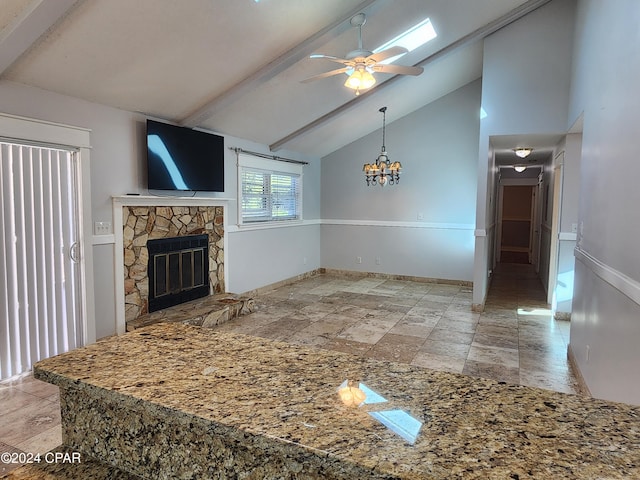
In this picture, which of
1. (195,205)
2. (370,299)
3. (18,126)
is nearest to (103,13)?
(18,126)

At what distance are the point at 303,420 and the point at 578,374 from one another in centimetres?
347

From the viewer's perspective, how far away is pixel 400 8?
13.5 feet

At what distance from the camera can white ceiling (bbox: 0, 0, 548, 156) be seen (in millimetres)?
2902

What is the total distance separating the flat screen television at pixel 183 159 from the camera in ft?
14.2

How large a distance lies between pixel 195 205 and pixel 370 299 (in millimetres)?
2943

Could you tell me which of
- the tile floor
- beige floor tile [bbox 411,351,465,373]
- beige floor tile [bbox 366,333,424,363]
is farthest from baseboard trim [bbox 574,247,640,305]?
beige floor tile [bbox 366,333,424,363]

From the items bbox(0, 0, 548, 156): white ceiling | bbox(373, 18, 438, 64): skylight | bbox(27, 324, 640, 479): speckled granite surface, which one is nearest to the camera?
bbox(27, 324, 640, 479): speckled granite surface

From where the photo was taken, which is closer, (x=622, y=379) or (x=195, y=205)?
(x=622, y=379)

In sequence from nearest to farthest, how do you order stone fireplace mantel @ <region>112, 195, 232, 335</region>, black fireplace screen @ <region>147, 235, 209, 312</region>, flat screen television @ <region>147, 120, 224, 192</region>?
1. stone fireplace mantel @ <region>112, 195, 232, 335</region>
2. flat screen television @ <region>147, 120, 224, 192</region>
3. black fireplace screen @ <region>147, 235, 209, 312</region>

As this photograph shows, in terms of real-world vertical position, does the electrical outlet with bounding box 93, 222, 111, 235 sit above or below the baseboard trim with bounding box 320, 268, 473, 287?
above

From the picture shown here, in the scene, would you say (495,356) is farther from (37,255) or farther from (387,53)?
(37,255)

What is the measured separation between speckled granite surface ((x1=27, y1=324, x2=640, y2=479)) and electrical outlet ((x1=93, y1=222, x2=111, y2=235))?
3077 mm

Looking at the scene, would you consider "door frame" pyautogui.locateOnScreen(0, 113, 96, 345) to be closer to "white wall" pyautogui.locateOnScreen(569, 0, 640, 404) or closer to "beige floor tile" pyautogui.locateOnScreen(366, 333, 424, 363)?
"beige floor tile" pyautogui.locateOnScreen(366, 333, 424, 363)

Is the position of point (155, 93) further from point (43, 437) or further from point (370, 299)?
point (370, 299)
